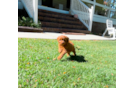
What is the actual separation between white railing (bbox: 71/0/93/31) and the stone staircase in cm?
43

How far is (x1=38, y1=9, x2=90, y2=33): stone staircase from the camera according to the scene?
7.43 meters

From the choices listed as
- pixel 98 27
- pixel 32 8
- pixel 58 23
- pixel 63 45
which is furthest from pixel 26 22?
pixel 98 27

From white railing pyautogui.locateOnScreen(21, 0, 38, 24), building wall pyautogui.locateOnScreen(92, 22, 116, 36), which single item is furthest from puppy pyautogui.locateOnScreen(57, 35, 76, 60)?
building wall pyautogui.locateOnScreen(92, 22, 116, 36)

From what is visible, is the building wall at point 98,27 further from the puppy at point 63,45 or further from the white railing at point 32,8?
the puppy at point 63,45

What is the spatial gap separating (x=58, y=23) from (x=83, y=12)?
2.86 meters

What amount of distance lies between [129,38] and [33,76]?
1.56 m

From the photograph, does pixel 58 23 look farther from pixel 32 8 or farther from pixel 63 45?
pixel 63 45

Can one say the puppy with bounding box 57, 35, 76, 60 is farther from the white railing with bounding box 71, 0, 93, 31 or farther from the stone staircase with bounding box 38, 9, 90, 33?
the white railing with bounding box 71, 0, 93, 31

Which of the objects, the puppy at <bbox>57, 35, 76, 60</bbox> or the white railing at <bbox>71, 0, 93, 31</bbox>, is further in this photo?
the white railing at <bbox>71, 0, 93, 31</bbox>

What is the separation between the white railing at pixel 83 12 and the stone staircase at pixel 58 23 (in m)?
0.43

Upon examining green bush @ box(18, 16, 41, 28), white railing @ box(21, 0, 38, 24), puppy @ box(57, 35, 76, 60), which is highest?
white railing @ box(21, 0, 38, 24)

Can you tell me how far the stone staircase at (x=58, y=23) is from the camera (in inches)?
293

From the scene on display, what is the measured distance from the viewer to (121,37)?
61 cm

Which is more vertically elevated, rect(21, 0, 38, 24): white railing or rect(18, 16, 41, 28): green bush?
rect(21, 0, 38, 24): white railing
